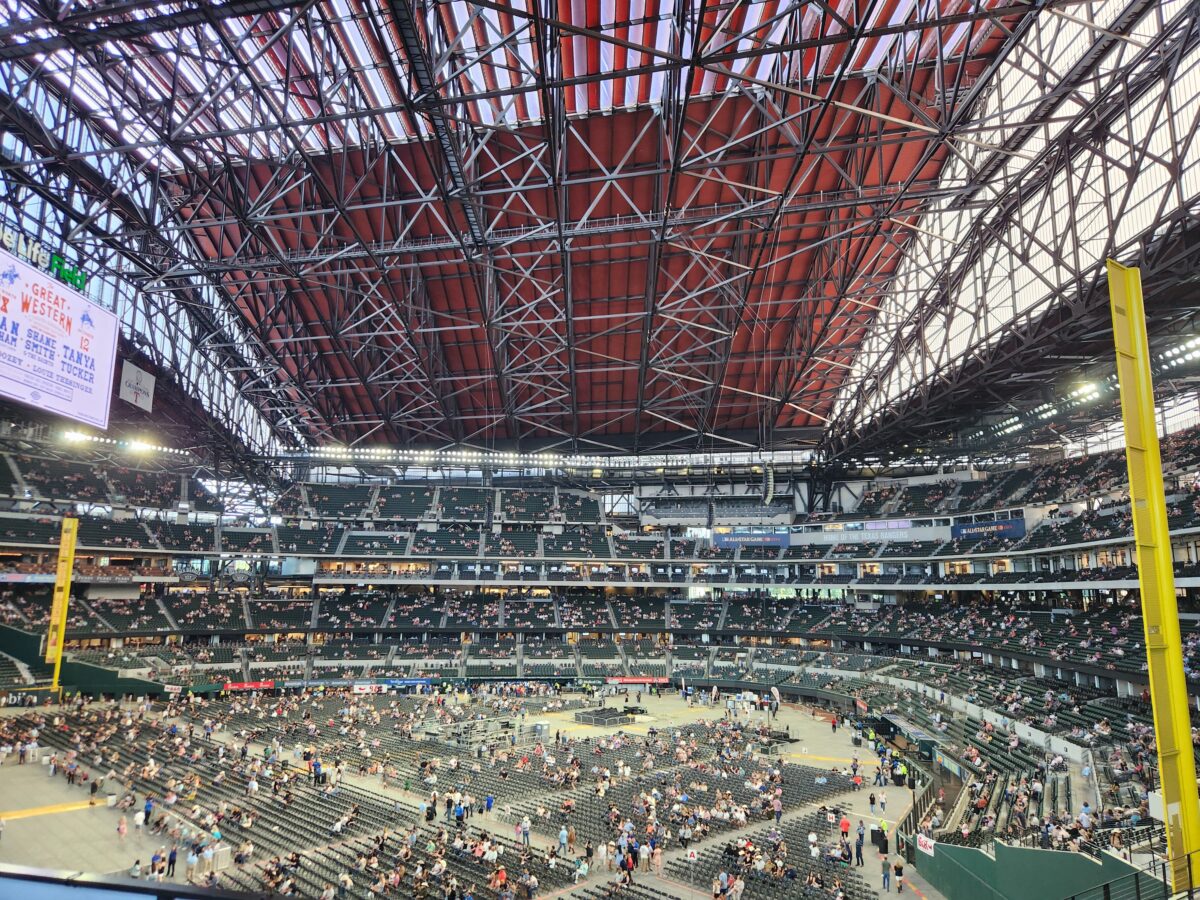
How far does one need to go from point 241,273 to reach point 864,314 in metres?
36.0

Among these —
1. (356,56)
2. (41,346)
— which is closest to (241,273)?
(356,56)

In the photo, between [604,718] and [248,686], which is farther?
[248,686]

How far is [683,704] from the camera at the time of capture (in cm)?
4997

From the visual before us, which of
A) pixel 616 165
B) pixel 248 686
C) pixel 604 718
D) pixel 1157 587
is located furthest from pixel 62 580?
pixel 1157 587

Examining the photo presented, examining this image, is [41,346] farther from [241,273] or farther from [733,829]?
[241,273]

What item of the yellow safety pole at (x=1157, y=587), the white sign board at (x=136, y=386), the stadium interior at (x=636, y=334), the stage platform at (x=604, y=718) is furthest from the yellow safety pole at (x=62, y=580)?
the yellow safety pole at (x=1157, y=587)

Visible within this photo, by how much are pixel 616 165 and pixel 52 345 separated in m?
24.9

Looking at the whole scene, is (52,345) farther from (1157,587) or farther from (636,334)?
Result: (636,334)

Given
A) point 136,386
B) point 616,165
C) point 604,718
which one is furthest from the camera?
point 604,718

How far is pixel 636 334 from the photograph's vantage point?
48.7m

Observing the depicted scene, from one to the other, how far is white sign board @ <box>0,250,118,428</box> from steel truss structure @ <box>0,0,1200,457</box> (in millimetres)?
9329

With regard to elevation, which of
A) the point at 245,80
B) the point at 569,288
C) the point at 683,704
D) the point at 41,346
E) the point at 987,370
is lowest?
the point at 683,704

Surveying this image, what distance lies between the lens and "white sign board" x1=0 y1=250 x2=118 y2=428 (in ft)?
48.4

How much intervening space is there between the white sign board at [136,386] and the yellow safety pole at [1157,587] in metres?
38.4
